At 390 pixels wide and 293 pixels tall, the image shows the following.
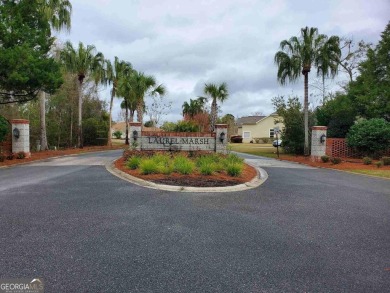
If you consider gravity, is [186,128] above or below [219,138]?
above

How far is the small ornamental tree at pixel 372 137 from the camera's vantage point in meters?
16.9

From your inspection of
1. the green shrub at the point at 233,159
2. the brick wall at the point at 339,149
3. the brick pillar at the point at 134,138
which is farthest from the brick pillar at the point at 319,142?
the brick pillar at the point at 134,138

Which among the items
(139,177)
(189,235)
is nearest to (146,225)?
(189,235)

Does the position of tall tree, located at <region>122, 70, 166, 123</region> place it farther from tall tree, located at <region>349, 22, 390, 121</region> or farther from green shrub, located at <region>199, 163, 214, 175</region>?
tall tree, located at <region>349, 22, 390, 121</region>

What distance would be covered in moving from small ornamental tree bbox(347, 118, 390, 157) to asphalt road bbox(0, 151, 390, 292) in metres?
11.4

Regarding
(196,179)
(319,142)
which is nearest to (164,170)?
(196,179)

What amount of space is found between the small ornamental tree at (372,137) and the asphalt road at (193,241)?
37.5ft

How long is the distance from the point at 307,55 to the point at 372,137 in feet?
22.2

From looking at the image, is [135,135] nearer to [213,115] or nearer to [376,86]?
[213,115]

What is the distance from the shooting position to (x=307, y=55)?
18.3 metres

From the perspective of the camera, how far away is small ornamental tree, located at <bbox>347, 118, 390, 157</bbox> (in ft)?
55.4

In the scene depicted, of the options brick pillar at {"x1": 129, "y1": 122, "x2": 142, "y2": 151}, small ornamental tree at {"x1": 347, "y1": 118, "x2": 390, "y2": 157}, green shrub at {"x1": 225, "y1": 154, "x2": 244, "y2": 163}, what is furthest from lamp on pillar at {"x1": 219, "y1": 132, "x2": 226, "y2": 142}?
small ornamental tree at {"x1": 347, "y1": 118, "x2": 390, "y2": 157}

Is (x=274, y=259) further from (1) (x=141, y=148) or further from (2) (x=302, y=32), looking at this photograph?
(2) (x=302, y=32)

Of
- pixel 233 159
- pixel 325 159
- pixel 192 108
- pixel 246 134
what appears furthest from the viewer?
pixel 246 134
